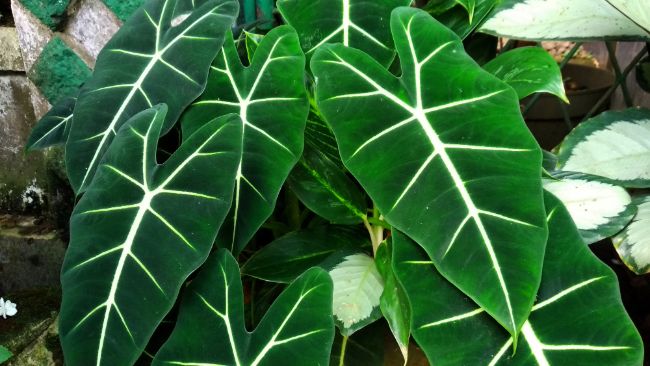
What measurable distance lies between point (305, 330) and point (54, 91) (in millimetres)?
1241

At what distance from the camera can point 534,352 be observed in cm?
84

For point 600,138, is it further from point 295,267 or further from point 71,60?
point 71,60

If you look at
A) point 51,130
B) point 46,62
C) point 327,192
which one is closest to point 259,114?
point 327,192

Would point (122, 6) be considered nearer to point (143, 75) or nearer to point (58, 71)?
point (58, 71)

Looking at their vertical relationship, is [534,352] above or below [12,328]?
above

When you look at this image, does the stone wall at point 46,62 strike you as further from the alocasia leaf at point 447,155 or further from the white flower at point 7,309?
the alocasia leaf at point 447,155

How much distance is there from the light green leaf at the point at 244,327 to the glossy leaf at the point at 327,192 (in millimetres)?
227

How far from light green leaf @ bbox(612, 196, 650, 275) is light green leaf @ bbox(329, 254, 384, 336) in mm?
441

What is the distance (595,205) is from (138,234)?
2.68 feet

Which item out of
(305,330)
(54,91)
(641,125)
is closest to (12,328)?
(54,91)

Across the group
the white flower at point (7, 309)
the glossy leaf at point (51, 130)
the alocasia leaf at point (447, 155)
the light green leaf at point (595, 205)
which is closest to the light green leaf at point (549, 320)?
the alocasia leaf at point (447, 155)

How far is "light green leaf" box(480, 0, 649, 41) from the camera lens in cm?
129

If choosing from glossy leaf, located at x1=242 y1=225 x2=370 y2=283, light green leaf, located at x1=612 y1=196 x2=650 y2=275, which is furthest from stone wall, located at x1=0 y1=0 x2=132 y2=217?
light green leaf, located at x1=612 y1=196 x2=650 y2=275

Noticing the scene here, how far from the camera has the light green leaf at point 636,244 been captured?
1.06 meters
